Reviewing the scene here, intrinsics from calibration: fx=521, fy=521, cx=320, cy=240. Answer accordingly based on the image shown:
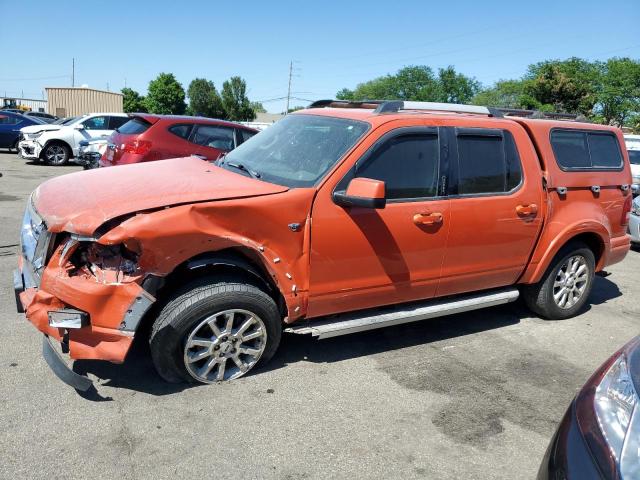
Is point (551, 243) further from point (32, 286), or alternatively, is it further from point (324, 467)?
point (32, 286)

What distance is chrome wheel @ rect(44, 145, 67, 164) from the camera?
1550 cm

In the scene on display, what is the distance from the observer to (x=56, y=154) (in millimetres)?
15625

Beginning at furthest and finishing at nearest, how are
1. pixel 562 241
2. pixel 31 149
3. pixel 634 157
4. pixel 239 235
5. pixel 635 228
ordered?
pixel 31 149 < pixel 634 157 < pixel 635 228 < pixel 562 241 < pixel 239 235

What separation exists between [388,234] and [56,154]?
14.7 meters

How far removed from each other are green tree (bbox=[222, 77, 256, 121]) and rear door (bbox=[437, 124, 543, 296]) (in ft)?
217

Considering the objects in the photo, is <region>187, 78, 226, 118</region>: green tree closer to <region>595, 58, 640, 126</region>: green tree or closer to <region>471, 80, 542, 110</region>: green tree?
<region>471, 80, 542, 110</region>: green tree

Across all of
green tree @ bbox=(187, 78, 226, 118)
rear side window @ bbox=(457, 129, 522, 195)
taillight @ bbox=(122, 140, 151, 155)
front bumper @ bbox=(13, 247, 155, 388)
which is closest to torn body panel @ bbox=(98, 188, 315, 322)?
front bumper @ bbox=(13, 247, 155, 388)

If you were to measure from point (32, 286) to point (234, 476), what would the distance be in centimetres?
179

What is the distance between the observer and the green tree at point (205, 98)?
218 feet

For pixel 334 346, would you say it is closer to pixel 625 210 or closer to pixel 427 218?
pixel 427 218

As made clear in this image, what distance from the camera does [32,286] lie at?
3322 millimetres

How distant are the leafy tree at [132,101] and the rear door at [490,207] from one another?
56.1 m

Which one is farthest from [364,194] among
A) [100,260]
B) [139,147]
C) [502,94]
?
[502,94]

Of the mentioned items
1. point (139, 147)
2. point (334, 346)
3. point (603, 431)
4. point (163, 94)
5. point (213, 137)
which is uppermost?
point (163, 94)
